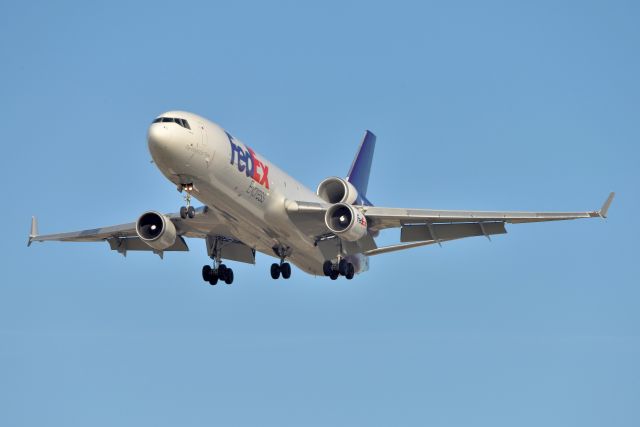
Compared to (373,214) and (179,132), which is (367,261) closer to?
(373,214)

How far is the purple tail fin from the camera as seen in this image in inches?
Answer: 2292

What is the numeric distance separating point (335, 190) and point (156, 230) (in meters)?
8.73

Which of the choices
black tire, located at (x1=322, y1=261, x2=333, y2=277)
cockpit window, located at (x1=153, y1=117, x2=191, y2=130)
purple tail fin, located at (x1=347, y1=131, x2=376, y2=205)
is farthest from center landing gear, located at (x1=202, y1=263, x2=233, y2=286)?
cockpit window, located at (x1=153, y1=117, x2=191, y2=130)

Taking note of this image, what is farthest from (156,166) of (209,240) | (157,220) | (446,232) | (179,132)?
(446,232)

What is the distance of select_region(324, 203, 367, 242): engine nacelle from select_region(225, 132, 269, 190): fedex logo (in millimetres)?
3350

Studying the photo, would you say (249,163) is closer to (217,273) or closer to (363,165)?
(217,273)

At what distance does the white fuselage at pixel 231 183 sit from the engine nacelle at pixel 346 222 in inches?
64.0

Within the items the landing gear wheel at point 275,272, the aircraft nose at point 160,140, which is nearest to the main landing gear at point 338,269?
the landing gear wheel at point 275,272

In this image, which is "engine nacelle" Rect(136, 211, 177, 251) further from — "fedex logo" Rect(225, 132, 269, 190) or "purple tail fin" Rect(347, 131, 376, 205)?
"purple tail fin" Rect(347, 131, 376, 205)

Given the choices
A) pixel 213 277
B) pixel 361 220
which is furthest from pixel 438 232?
pixel 213 277

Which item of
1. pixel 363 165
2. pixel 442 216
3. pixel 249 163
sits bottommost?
pixel 249 163

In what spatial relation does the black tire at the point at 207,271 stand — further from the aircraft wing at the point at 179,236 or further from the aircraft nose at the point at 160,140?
the aircraft nose at the point at 160,140

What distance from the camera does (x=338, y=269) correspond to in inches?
1989

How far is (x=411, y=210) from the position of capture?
4916 centimetres
